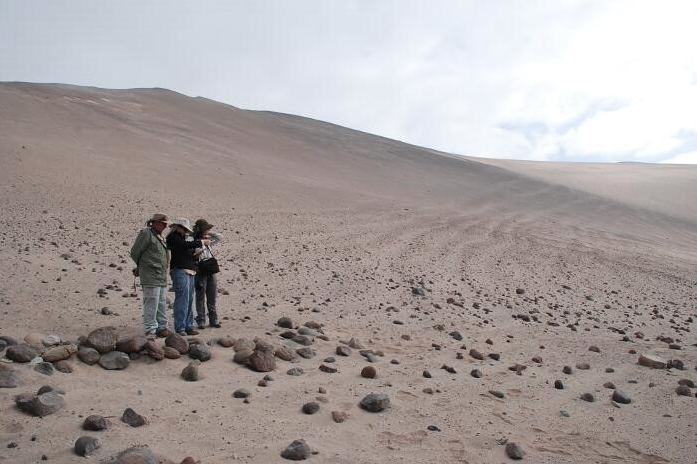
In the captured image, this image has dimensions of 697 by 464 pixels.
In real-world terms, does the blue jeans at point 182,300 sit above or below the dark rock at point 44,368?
above

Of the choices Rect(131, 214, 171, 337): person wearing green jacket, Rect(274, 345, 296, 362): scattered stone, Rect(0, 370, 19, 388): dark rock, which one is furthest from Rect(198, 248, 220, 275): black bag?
Rect(0, 370, 19, 388): dark rock

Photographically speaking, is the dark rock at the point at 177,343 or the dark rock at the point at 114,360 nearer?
the dark rock at the point at 114,360

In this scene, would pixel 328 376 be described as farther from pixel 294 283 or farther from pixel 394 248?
pixel 394 248

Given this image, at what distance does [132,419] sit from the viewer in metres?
3.62

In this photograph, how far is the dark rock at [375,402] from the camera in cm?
425

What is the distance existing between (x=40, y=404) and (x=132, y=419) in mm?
559

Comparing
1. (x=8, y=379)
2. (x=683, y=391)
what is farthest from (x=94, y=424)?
(x=683, y=391)

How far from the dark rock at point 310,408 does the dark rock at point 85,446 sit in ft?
4.56

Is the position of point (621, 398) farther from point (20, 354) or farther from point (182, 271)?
point (20, 354)

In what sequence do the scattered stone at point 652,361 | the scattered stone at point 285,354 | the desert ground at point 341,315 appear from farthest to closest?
the scattered stone at point 652,361 → the scattered stone at point 285,354 → the desert ground at point 341,315

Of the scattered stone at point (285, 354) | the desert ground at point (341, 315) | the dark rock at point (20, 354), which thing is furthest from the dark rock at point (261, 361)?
the dark rock at point (20, 354)

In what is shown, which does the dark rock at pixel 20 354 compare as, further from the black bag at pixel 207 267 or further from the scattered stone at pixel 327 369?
the scattered stone at pixel 327 369

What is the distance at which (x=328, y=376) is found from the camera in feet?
16.0

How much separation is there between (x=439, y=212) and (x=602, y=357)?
509 inches
